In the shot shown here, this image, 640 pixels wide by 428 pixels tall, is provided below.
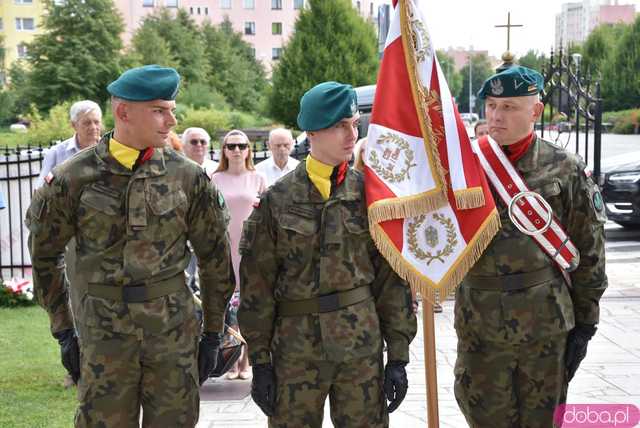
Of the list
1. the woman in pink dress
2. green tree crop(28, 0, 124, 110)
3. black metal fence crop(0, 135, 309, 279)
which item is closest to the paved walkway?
the woman in pink dress

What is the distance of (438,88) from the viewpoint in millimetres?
4121

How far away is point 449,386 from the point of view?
616 cm

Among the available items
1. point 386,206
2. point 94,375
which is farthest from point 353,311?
point 94,375

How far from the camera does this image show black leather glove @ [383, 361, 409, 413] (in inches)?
139

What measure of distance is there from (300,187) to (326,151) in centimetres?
18

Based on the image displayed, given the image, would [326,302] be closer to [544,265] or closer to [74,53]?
[544,265]

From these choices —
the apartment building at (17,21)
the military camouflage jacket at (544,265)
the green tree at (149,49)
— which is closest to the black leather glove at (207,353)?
the military camouflage jacket at (544,265)

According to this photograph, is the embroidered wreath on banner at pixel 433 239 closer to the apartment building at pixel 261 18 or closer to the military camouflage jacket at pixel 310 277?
the military camouflage jacket at pixel 310 277

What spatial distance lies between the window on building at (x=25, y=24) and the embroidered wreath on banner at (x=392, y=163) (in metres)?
86.0

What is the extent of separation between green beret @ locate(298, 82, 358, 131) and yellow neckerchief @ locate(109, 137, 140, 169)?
2.26 feet

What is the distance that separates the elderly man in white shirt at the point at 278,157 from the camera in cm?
755

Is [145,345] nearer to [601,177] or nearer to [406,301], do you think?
[406,301]

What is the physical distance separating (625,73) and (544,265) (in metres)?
55.3

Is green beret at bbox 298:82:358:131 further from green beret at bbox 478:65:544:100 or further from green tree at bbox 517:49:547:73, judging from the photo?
green tree at bbox 517:49:547:73
